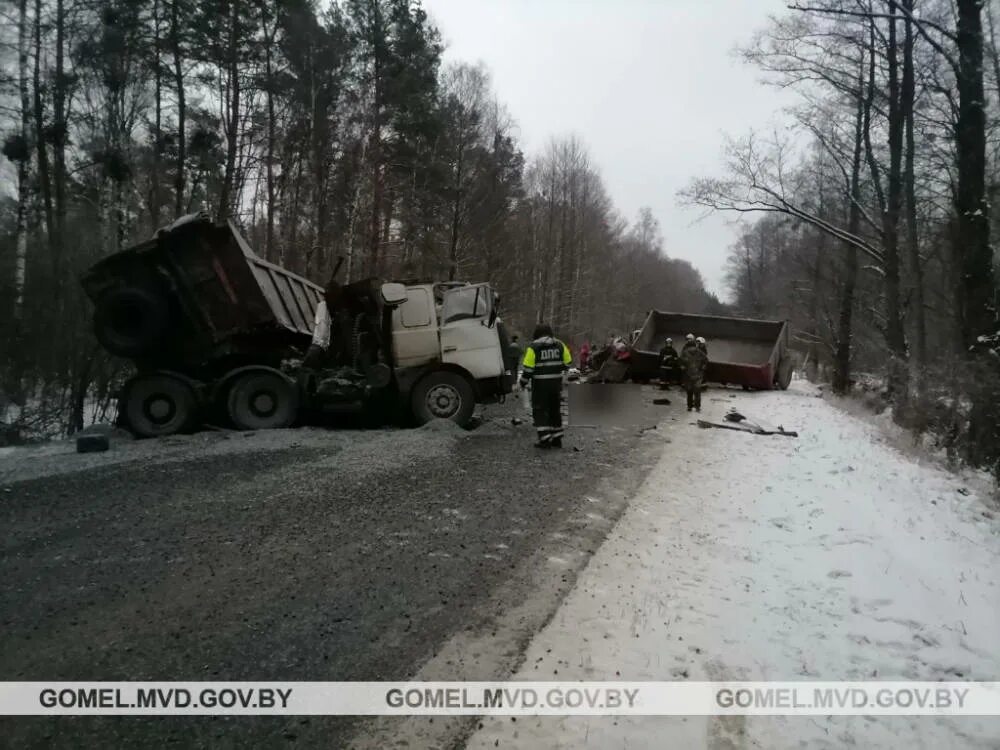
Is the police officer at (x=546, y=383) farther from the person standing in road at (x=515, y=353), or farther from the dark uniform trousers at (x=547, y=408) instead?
the person standing in road at (x=515, y=353)

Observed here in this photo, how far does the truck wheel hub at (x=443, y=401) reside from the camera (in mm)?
9727

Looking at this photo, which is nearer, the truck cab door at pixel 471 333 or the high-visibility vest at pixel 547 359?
the high-visibility vest at pixel 547 359

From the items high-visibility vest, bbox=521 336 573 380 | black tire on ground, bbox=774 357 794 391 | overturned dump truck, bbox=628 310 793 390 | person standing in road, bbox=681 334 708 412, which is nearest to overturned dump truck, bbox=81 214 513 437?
high-visibility vest, bbox=521 336 573 380

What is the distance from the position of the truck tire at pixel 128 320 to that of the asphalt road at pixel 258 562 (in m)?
1.84

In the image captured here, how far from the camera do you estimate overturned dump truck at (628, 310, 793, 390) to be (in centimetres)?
1769

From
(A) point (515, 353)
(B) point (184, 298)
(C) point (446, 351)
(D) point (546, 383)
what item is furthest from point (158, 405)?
(A) point (515, 353)

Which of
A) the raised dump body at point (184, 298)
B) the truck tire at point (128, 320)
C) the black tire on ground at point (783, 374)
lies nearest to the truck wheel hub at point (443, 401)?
the raised dump body at point (184, 298)

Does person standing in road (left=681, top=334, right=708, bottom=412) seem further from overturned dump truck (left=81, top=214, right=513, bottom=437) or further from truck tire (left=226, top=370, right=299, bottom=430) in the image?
truck tire (left=226, top=370, right=299, bottom=430)

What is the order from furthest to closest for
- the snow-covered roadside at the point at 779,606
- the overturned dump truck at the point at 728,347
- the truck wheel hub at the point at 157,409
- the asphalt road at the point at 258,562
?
the overturned dump truck at the point at 728,347 → the truck wheel hub at the point at 157,409 → the asphalt road at the point at 258,562 → the snow-covered roadside at the point at 779,606

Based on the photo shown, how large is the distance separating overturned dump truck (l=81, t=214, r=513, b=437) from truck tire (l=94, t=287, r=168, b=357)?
1cm

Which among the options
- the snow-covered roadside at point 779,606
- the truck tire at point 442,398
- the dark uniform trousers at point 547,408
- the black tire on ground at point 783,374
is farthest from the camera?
the black tire on ground at point 783,374

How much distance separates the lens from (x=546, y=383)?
864 centimetres

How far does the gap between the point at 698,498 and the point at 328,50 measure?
19.7m

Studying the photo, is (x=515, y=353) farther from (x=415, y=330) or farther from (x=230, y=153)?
(x=230, y=153)
